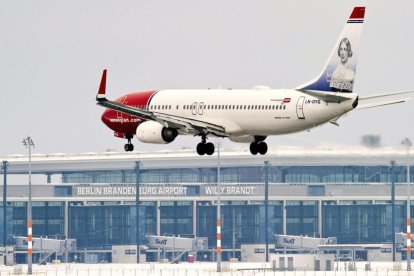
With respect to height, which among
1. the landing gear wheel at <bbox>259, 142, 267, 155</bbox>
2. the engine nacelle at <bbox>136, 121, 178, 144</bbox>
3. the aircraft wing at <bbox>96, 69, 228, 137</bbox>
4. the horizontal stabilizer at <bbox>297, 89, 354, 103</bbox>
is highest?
the horizontal stabilizer at <bbox>297, 89, 354, 103</bbox>

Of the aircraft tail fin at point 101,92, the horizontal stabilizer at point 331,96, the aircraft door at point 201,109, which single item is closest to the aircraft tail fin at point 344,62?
the horizontal stabilizer at point 331,96

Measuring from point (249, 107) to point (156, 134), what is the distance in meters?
7.80

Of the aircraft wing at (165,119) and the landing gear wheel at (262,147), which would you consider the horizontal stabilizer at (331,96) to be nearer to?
the landing gear wheel at (262,147)

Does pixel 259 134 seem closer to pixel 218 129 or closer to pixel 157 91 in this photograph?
pixel 218 129

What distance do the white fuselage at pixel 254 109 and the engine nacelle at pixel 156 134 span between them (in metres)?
2.03

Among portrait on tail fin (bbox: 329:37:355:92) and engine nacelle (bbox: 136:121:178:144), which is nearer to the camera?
portrait on tail fin (bbox: 329:37:355:92)

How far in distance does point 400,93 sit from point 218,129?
16320 millimetres

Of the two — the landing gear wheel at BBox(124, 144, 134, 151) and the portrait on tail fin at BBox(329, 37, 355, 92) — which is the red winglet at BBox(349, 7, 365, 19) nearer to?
the portrait on tail fin at BBox(329, 37, 355, 92)

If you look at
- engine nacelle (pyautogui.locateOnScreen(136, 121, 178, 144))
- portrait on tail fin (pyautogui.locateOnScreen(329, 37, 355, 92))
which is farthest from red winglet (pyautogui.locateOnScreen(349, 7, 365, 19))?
engine nacelle (pyautogui.locateOnScreen(136, 121, 178, 144))

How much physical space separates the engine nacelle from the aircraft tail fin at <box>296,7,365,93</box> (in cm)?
1183

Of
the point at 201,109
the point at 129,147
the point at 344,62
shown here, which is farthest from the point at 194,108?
the point at 344,62

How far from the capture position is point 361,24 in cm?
12731

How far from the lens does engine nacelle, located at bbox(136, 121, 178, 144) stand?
435ft

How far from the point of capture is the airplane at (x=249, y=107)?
12662cm
